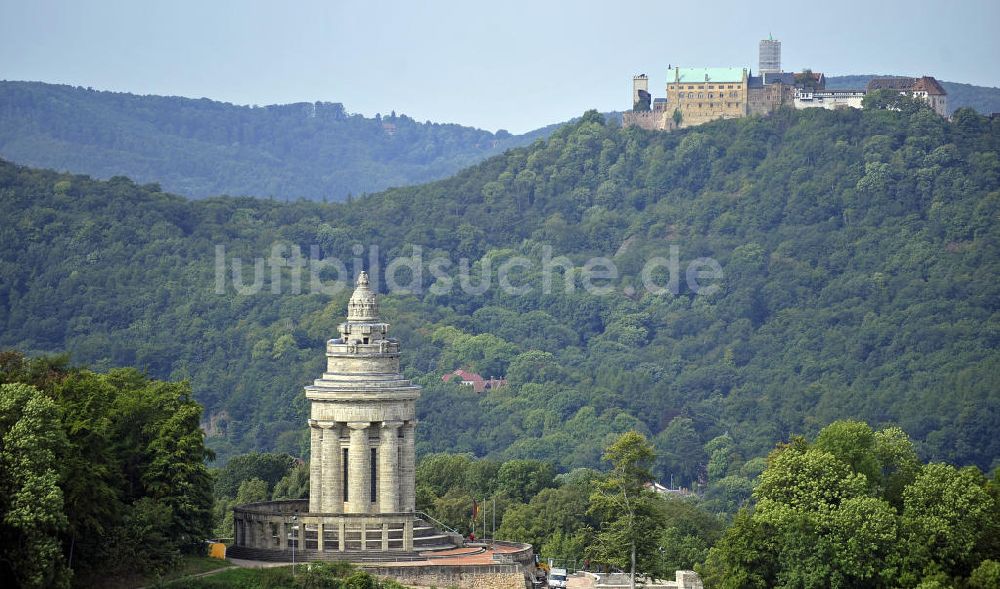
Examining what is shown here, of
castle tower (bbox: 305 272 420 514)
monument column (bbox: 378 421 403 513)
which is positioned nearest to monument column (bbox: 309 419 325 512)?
castle tower (bbox: 305 272 420 514)

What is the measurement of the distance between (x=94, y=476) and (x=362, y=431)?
11.4 metres

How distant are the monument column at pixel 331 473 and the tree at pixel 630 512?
8914 mm

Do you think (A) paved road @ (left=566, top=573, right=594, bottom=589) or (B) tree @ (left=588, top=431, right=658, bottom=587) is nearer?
(B) tree @ (left=588, top=431, right=658, bottom=587)

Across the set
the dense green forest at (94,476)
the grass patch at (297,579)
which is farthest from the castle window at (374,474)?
the grass patch at (297,579)

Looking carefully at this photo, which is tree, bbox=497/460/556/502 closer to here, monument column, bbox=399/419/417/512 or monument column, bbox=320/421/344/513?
monument column, bbox=399/419/417/512

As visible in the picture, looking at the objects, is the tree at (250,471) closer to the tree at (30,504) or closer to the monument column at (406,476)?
the monument column at (406,476)

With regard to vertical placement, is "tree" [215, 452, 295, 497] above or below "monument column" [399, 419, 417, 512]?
below

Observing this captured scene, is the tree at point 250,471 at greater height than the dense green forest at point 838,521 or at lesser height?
lesser

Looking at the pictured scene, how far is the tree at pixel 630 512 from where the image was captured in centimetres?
8338

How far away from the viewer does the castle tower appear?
8262 cm

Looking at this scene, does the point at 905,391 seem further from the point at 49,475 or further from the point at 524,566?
the point at 49,475

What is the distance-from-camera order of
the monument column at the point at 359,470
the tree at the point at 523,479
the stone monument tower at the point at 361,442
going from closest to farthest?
the stone monument tower at the point at 361,442 → the monument column at the point at 359,470 → the tree at the point at 523,479

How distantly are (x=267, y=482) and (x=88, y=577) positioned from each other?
3967 cm

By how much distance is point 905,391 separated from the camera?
195m
